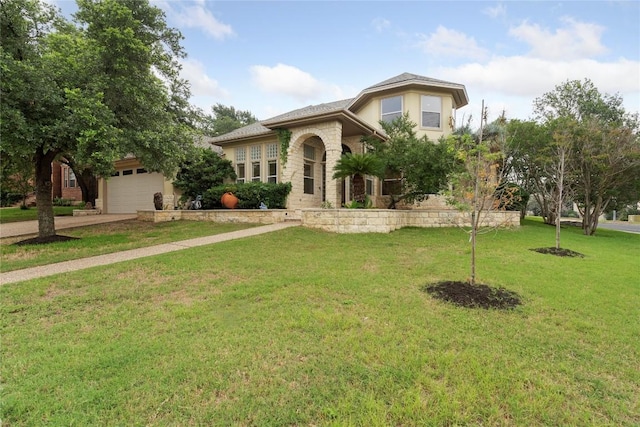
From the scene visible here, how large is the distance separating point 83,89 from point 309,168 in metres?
9.03

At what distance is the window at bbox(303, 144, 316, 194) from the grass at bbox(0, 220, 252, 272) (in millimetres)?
4239

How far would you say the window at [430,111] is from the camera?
1582 centimetres

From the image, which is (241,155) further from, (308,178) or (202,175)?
(308,178)

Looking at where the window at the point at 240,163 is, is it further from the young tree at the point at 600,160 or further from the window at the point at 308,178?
the young tree at the point at 600,160

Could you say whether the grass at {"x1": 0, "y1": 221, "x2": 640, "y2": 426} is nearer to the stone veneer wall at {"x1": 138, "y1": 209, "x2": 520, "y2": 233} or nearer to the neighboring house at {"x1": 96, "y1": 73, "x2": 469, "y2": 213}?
the stone veneer wall at {"x1": 138, "y1": 209, "x2": 520, "y2": 233}

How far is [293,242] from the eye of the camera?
27.5 ft

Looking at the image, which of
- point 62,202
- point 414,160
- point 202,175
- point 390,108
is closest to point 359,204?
point 414,160

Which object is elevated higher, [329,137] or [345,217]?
[329,137]

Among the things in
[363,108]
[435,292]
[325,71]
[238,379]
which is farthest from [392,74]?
[238,379]

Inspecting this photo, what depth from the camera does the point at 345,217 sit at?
10.4 metres

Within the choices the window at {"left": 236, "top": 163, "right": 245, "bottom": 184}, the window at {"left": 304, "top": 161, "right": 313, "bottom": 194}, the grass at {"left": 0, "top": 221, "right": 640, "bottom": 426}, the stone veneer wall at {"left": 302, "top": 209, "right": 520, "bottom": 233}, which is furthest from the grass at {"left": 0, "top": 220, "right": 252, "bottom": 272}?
the window at {"left": 304, "top": 161, "right": 313, "bottom": 194}

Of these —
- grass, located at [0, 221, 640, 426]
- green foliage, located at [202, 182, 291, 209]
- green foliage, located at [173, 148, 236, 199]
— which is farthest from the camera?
green foliage, located at [173, 148, 236, 199]

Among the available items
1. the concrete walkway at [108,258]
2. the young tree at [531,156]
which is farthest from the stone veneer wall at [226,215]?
the young tree at [531,156]

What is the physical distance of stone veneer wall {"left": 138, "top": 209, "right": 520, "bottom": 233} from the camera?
10.5m
